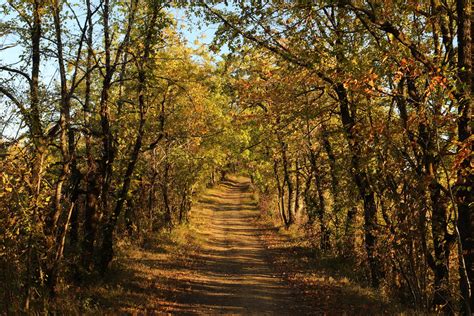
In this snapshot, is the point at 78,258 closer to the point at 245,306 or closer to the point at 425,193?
the point at 245,306

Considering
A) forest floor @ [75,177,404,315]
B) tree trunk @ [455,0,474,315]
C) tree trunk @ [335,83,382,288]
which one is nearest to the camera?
tree trunk @ [455,0,474,315]

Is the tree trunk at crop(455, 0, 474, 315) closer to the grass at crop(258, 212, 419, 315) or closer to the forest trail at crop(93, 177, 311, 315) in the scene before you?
the grass at crop(258, 212, 419, 315)

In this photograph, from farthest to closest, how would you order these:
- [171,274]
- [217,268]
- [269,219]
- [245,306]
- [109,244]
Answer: [269,219] < [217,268] < [171,274] < [109,244] < [245,306]

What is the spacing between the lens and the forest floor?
10602mm

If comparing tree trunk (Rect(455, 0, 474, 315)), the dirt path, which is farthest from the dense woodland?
the dirt path

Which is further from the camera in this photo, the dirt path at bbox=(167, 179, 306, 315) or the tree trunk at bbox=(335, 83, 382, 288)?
the dirt path at bbox=(167, 179, 306, 315)

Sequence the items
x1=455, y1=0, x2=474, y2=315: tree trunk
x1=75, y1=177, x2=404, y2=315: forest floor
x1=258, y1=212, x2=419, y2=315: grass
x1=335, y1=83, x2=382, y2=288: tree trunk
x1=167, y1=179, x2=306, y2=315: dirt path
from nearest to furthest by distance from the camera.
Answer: x1=455, y1=0, x2=474, y2=315: tree trunk < x1=335, y1=83, x2=382, y2=288: tree trunk < x1=258, y1=212, x2=419, y2=315: grass < x1=75, y1=177, x2=404, y2=315: forest floor < x1=167, y1=179, x2=306, y2=315: dirt path

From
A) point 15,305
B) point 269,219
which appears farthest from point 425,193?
point 269,219

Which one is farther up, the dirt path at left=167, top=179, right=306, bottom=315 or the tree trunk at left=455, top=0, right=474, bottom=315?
the tree trunk at left=455, top=0, right=474, bottom=315

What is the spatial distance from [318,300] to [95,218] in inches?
283

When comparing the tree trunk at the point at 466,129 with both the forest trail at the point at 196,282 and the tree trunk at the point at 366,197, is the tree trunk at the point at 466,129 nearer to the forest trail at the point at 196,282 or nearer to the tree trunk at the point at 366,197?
the tree trunk at the point at 366,197

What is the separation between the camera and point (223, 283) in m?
14.2

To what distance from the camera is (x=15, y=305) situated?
29.0 feet

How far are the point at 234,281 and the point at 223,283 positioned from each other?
50cm
